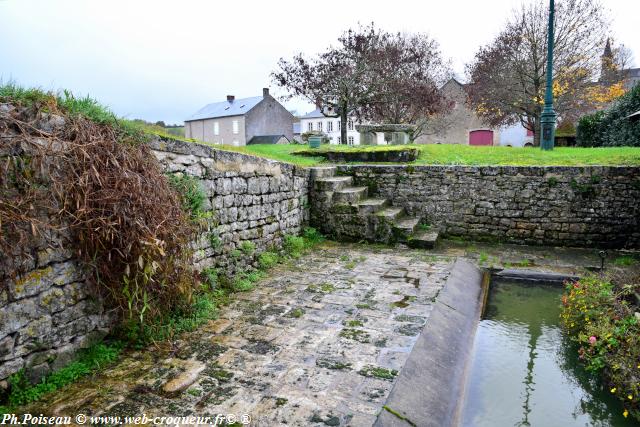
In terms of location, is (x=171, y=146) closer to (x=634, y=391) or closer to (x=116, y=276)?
(x=116, y=276)

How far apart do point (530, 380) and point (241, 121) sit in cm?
3399

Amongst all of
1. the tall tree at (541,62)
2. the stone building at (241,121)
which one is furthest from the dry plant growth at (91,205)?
the stone building at (241,121)

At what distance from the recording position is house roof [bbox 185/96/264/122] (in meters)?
36.1

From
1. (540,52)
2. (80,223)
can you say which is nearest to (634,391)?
(80,223)

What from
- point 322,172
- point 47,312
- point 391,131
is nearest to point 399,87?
point 391,131

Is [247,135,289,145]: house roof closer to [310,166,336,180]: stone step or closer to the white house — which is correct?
the white house

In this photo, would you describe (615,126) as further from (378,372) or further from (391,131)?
(378,372)

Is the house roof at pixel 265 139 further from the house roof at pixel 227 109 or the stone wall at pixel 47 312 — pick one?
the stone wall at pixel 47 312

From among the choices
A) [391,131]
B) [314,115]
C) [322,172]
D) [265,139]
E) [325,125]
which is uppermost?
[314,115]

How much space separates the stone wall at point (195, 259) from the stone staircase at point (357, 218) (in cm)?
43

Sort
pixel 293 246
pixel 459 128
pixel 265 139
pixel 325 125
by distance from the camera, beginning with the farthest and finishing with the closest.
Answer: pixel 325 125, pixel 265 139, pixel 459 128, pixel 293 246

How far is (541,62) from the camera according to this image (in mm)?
18344

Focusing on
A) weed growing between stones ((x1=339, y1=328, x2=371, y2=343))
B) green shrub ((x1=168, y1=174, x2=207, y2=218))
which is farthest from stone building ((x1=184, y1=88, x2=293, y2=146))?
weed growing between stones ((x1=339, y1=328, x2=371, y2=343))

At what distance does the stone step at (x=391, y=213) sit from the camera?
738cm
